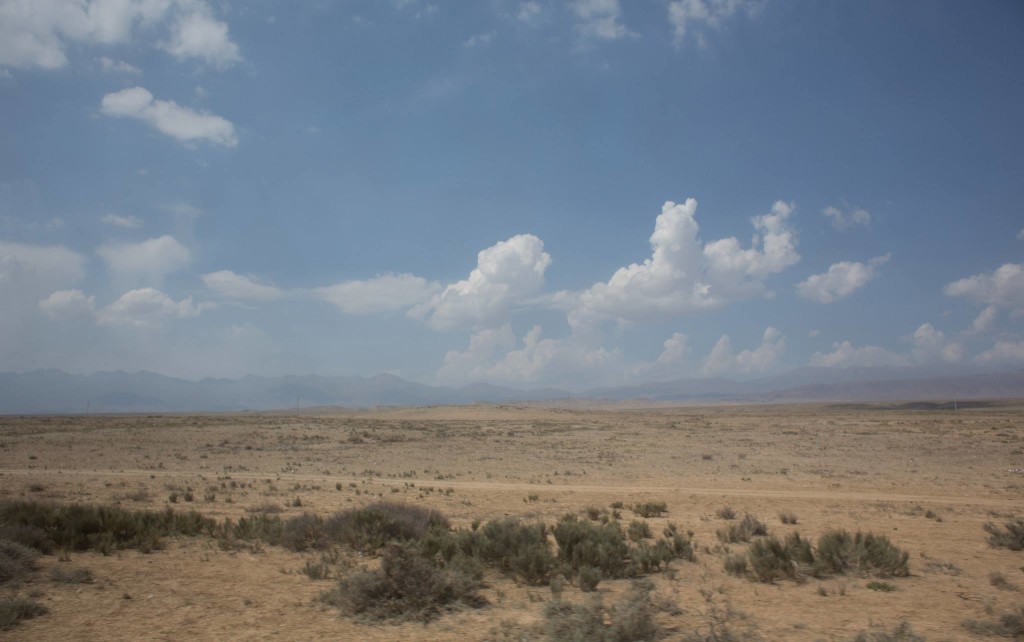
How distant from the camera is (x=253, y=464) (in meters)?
35.1

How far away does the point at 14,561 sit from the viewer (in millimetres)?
10367

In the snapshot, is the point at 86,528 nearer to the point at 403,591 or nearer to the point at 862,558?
the point at 403,591

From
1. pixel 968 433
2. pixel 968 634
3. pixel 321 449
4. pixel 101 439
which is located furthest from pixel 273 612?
pixel 968 433

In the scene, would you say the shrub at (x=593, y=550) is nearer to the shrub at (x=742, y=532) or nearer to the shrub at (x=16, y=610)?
the shrub at (x=742, y=532)

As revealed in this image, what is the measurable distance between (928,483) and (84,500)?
107 ft

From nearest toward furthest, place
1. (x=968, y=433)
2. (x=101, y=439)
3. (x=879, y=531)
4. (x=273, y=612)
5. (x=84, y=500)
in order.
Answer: (x=273, y=612), (x=879, y=531), (x=84, y=500), (x=101, y=439), (x=968, y=433)

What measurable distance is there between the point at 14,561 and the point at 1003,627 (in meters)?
15.1

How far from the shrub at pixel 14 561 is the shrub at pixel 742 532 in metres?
13.9

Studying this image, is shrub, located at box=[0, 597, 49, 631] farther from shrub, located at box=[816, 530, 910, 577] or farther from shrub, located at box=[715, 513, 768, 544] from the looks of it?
shrub, located at box=[715, 513, 768, 544]

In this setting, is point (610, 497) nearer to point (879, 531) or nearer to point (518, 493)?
point (518, 493)

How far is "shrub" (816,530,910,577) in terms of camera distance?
38.4ft

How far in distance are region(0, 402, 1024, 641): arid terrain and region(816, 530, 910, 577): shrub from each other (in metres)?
0.32

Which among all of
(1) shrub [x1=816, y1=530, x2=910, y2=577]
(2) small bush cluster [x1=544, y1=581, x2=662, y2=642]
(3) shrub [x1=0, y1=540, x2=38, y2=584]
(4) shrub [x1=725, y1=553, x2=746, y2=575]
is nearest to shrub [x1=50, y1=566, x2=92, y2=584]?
(3) shrub [x1=0, y1=540, x2=38, y2=584]

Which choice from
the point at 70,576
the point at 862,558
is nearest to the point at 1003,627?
the point at 862,558
